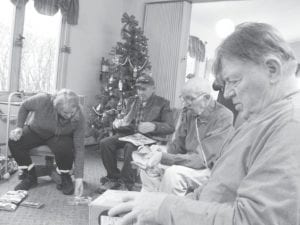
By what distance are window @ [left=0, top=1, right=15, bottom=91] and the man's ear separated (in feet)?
11.6

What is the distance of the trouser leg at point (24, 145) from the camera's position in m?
2.74

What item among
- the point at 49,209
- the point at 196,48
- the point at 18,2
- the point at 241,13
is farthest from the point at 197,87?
the point at 196,48

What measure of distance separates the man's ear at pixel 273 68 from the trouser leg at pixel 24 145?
2.42m

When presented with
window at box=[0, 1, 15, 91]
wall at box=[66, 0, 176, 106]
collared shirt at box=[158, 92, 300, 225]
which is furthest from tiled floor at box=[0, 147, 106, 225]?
wall at box=[66, 0, 176, 106]

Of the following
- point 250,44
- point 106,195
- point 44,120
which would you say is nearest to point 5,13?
point 44,120

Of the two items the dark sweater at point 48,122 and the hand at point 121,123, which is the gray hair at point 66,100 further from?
the hand at point 121,123

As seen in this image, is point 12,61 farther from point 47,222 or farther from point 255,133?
point 255,133

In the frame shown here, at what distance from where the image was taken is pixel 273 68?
0.74 metres

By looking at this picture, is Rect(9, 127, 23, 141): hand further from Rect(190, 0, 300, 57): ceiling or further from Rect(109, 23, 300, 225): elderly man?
Rect(190, 0, 300, 57): ceiling

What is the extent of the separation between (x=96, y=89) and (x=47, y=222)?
2983 millimetres

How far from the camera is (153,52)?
520cm

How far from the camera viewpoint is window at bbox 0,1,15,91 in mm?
3670

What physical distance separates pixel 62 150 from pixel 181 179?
138 cm

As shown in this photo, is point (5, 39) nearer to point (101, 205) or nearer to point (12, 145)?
point (12, 145)
